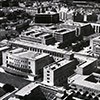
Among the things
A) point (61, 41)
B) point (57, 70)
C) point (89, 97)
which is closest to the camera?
point (89, 97)

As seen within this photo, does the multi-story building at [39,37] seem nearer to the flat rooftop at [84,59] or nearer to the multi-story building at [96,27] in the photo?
the flat rooftop at [84,59]

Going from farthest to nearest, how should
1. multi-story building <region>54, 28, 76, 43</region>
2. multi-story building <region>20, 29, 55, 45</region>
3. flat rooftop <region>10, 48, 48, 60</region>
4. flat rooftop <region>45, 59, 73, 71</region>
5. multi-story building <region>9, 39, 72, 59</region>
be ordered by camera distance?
multi-story building <region>54, 28, 76, 43</region>, multi-story building <region>20, 29, 55, 45</region>, multi-story building <region>9, 39, 72, 59</region>, flat rooftop <region>10, 48, 48, 60</region>, flat rooftop <region>45, 59, 73, 71</region>

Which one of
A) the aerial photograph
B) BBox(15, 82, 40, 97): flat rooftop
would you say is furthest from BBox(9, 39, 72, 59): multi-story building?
BBox(15, 82, 40, 97): flat rooftop

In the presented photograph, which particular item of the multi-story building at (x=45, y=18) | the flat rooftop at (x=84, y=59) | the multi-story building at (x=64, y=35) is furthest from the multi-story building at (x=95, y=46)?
the multi-story building at (x=45, y=18)

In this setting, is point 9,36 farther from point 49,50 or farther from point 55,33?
point 49,50

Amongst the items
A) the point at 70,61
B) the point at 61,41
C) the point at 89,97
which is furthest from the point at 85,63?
the point at 61,41

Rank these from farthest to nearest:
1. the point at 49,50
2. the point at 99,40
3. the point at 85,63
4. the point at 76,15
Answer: the point at 76,15, the point at 99,40, the point at 49,50, the point at 85,63

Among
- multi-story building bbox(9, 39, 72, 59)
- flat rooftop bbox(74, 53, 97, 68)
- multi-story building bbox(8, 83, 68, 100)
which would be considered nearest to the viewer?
multi-story building bbox(8, 83, 68, 100)

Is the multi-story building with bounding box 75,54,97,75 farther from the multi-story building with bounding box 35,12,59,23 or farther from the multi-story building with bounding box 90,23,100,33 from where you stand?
the multi-story building with bounding box 35,12,59,23
